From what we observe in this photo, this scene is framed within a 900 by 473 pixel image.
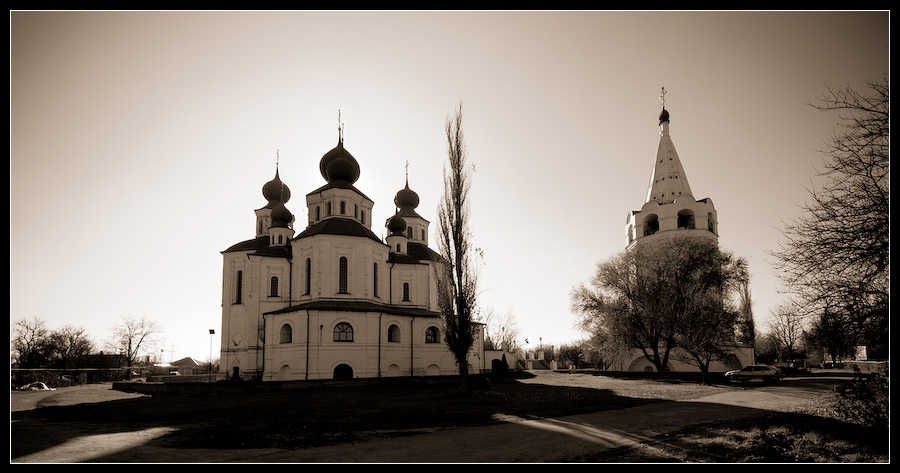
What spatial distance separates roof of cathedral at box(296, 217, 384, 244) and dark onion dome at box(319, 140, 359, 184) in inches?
157

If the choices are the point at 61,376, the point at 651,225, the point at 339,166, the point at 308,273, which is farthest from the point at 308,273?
the point at 651,225

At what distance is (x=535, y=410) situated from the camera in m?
17.0

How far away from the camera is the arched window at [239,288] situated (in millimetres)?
43122

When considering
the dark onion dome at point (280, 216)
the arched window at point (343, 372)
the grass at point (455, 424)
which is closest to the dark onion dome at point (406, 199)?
the dark onion dome at point (280, 216)

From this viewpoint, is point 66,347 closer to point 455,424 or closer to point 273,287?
point 273,287

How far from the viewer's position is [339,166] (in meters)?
44.4

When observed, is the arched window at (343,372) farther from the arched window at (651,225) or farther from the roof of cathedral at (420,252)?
the arched window at (651,225)

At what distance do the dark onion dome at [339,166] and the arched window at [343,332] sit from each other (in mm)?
13099

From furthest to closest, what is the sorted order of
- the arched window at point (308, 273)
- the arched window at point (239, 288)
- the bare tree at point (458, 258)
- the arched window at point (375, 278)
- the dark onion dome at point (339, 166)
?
1. the dark onion dome at point (339, 166)
2. the arched window at point (239, 288)
3. the arched window at point (375, 278)
4. the arched window at point (308, 273)
5. the bare tree at point (458, 258)

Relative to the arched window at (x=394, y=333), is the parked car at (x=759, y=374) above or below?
below

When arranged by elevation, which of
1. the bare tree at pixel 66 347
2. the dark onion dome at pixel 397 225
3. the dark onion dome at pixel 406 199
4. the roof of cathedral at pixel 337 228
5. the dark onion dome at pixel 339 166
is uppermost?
the dark onion dome at pixel 339 166

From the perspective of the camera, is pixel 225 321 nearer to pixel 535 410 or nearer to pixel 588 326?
pixel 588 326

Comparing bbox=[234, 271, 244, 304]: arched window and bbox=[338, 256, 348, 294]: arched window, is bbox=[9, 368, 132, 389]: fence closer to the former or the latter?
bbox=[234, 271, 244, 304]: arched window
